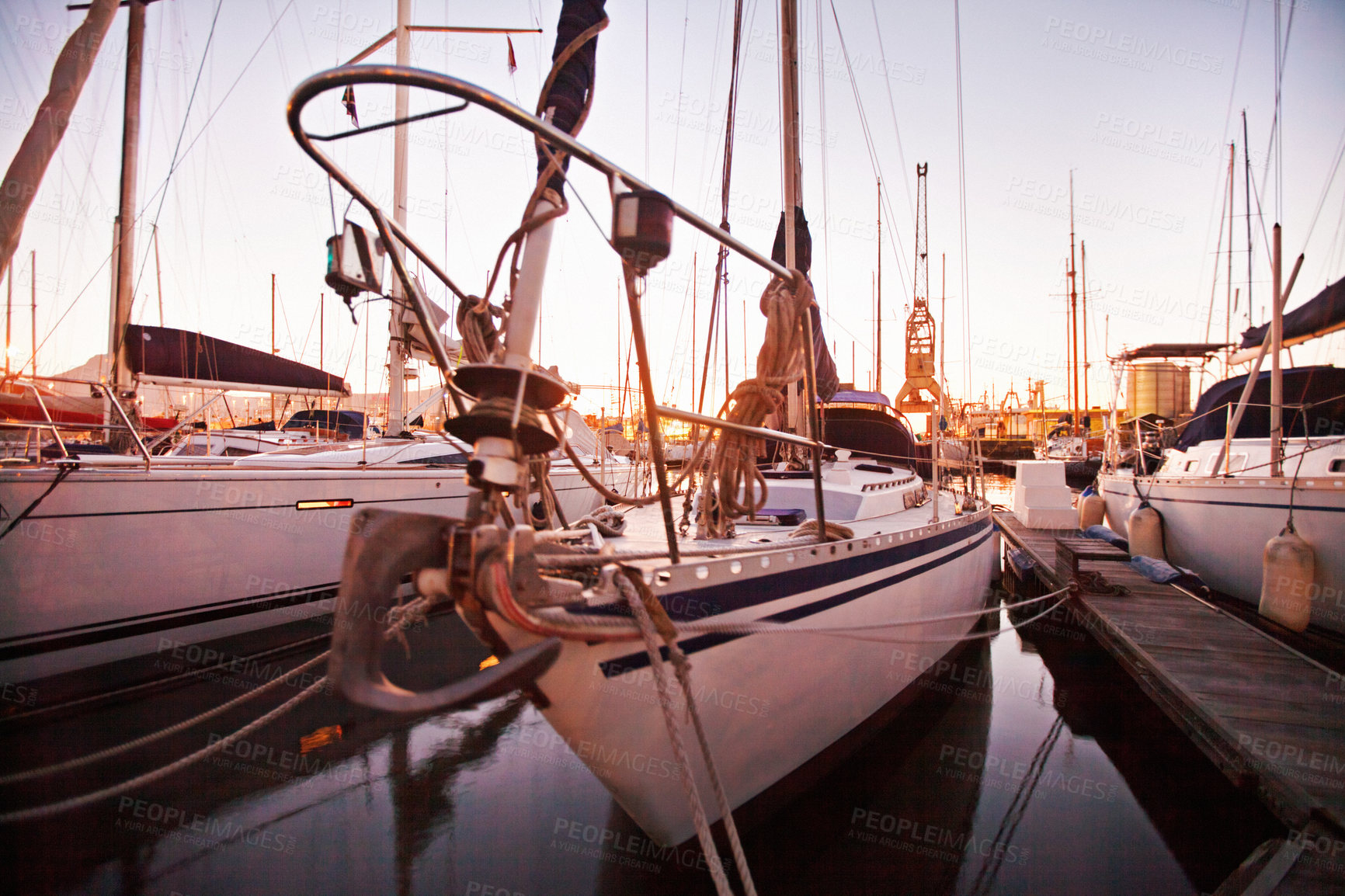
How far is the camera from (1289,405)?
7434mm

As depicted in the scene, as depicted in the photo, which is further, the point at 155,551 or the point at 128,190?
the point at 128,190

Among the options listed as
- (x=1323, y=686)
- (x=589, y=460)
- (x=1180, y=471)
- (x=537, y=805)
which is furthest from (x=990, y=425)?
(x=537, y=805)

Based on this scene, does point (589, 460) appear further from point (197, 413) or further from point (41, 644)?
point (41, 644)

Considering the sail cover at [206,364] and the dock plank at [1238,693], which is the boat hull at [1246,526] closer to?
the dock plank at [1238,693]

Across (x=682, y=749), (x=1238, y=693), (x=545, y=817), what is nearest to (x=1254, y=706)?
(x=1238, y=693)

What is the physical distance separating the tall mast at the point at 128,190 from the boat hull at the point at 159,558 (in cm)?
182

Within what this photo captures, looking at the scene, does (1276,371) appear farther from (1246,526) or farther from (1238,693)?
(1238,693)

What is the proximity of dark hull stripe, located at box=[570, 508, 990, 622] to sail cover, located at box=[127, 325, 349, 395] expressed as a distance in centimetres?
614

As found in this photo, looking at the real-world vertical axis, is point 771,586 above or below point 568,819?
above

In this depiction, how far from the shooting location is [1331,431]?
724 centimetres

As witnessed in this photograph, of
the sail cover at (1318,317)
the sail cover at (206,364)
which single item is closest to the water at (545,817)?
the sail cover at (206,364)

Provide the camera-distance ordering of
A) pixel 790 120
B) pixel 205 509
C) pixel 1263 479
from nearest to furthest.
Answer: pixel 790 120 < pixel 205 509 < pixel 1263 479

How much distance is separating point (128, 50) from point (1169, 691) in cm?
1064

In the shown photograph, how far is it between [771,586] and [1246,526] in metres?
7.30
